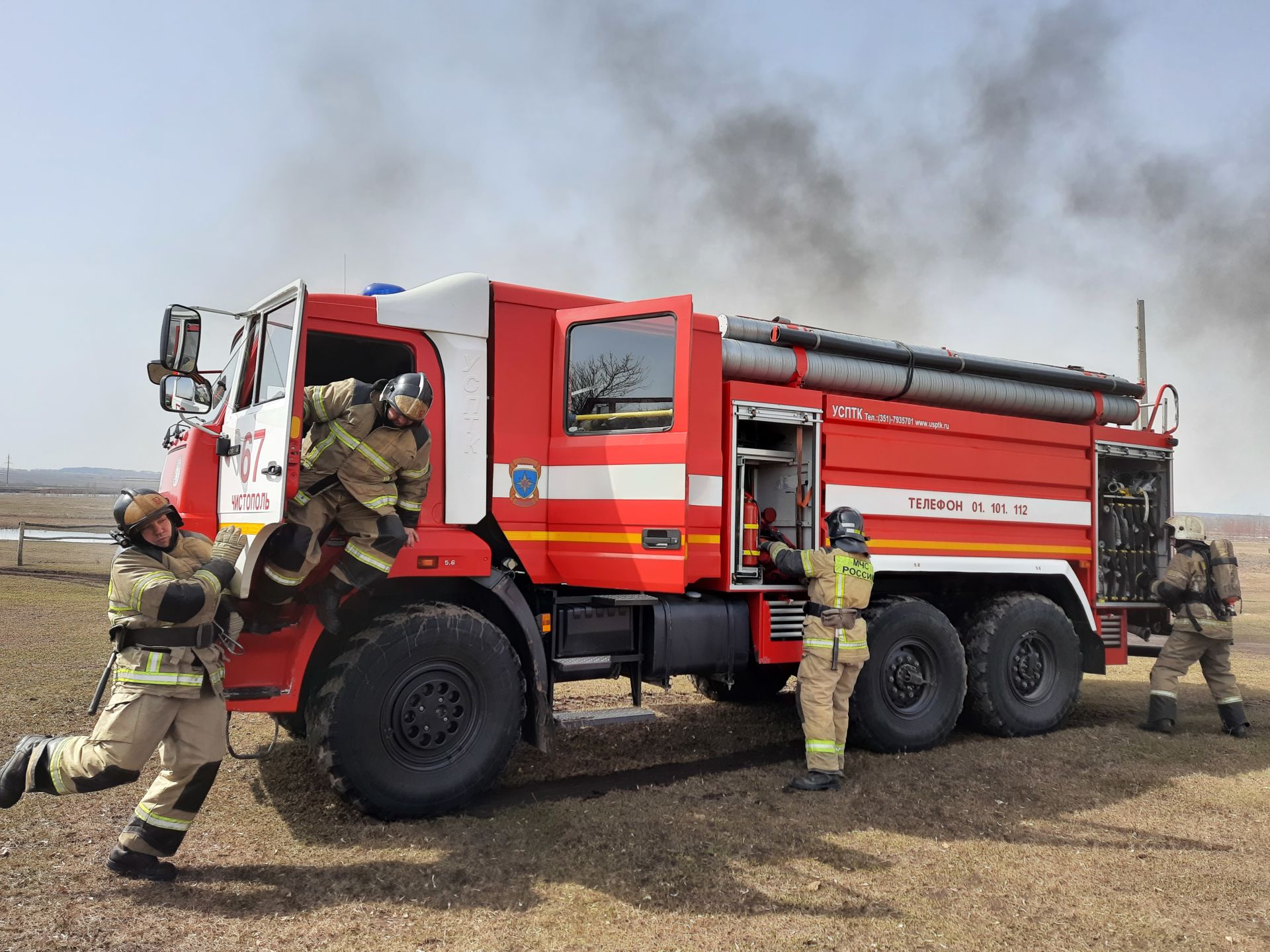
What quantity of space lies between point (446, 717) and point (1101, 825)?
360cm

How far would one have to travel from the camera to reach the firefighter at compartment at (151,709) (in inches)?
153

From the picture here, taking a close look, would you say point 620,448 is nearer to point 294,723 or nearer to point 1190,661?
point 294,723

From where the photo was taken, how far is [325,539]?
4625 millimetres

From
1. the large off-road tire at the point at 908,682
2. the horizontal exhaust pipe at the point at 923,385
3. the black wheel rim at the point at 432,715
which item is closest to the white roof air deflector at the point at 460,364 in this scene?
the black wheel rim at the point at 432,715

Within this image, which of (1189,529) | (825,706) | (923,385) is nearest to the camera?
(825,706)

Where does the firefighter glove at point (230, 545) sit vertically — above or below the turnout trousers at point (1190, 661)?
above

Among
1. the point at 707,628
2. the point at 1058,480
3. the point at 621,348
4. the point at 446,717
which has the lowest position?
the point at 446,717

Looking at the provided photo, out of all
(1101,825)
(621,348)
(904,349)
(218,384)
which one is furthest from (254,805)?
(904,349)

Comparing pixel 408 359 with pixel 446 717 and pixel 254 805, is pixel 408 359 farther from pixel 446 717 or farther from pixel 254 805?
pixel 254 805

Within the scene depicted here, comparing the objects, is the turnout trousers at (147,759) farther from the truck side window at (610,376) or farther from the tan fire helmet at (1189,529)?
the tan fire helmet at (1189,529)

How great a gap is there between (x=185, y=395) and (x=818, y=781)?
421cm

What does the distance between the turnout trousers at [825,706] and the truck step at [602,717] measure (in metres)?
0.98

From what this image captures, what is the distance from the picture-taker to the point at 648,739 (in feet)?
22.5

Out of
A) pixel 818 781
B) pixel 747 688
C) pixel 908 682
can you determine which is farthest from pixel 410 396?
pixel 747 688
